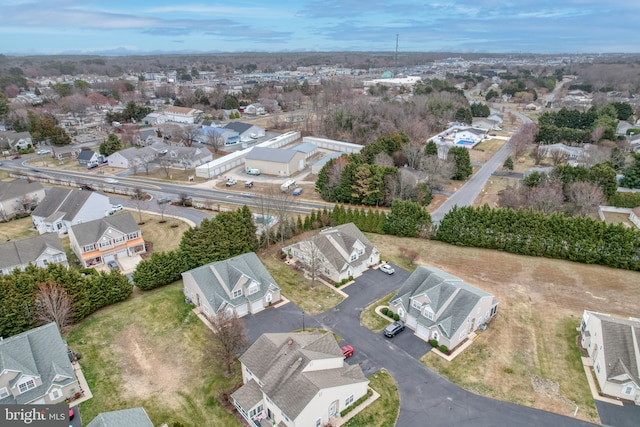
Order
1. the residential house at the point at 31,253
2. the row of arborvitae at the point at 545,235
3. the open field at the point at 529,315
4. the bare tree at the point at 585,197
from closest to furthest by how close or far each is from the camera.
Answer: the open field at the point at 529,315
the residential house at the point at 31,253
the row of arborvitae at the point at 545,235
the bare tree at the point at 585,197

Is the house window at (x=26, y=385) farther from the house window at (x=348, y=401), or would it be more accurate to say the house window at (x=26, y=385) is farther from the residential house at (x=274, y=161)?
the residential house at (x=274, y=161)

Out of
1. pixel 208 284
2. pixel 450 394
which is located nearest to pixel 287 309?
pixel 208 284

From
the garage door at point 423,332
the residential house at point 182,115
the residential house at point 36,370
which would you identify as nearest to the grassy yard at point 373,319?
the garage door at point 423,332

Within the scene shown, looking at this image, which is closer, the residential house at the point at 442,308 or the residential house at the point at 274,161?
the residential house at the point at 442,308

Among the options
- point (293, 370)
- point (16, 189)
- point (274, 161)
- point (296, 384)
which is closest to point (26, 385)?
point (293, 370)

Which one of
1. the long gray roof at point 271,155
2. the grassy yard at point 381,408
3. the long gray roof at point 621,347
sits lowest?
the grassy yard at point 381,408

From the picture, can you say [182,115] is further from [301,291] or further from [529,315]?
[529,315]

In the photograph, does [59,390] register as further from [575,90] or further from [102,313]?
[575,90]

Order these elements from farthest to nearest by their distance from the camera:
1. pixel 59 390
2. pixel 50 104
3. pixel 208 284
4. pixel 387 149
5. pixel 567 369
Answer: pixel 50 104
pixel 387 149
pixel 208 284
pixel 567 369
pixel 59 390
